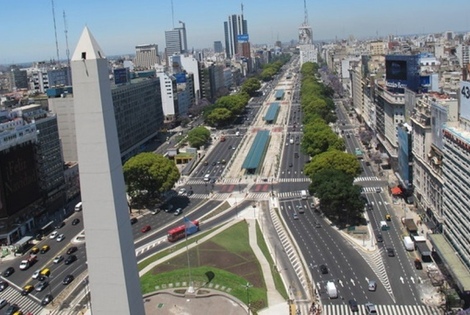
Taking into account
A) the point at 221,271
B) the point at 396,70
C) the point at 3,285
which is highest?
the point at 396,70

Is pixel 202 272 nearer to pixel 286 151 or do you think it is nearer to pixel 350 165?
pixel 350 165

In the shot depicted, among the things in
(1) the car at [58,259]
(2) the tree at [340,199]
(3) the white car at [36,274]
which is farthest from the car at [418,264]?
(3) the white car at [36,274]

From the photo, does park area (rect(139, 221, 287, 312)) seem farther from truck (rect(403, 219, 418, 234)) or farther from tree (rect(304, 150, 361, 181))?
tree (rect(304, 150, 361, 181))

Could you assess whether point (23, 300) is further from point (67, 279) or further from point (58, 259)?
point (58, 259)

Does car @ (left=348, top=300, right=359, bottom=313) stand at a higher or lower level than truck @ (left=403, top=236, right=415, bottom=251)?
lower

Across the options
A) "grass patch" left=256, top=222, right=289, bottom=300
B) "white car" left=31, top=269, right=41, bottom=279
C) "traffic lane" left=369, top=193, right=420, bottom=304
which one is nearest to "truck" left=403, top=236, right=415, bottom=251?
"traffic lane" left=369, top=193, right=420, bottom=304

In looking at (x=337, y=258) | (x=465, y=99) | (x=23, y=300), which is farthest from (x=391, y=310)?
(x=23, y=300)

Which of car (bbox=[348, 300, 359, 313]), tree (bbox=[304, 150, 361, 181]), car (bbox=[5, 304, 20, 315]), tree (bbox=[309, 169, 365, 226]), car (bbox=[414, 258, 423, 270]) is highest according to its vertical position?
tree (bbox=[304, 150, 361, 181])
